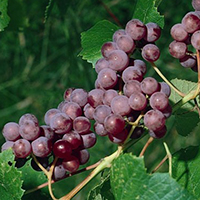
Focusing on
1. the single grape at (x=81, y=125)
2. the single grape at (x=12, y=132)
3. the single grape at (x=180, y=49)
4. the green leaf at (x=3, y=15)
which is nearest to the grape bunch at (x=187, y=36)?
the single grape at (x=180, y=49)

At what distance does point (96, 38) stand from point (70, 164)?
0.35 metres

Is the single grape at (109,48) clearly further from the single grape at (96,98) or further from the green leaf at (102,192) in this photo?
the green leaf at (102,192)

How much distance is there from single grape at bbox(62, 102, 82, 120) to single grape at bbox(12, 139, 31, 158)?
8 centimetres

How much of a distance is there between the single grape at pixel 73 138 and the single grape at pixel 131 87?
0.36 feet

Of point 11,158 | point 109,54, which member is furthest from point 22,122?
point 109,54

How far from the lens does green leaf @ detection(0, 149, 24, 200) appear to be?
0.72 metres

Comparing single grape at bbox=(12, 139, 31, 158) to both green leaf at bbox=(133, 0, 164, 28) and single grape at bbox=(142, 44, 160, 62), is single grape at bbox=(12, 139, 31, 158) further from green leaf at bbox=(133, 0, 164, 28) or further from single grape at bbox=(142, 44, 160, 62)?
green leaf at bbox=(133, 0, 164, 28)

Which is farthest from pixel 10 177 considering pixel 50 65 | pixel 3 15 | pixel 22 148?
pixel 50 65

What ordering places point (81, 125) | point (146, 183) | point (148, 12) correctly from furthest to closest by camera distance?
point (148, 12), point (81, 125), point (146, 183)

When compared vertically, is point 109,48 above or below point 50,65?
above

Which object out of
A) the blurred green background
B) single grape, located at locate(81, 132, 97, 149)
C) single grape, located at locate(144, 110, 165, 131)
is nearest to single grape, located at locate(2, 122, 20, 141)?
single grape, located at locate(81, 132, 97, 149)

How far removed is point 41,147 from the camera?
0.73 meters

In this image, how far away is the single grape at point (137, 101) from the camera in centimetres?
69

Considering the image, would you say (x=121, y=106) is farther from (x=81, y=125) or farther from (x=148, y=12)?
(x=148, y=12)
